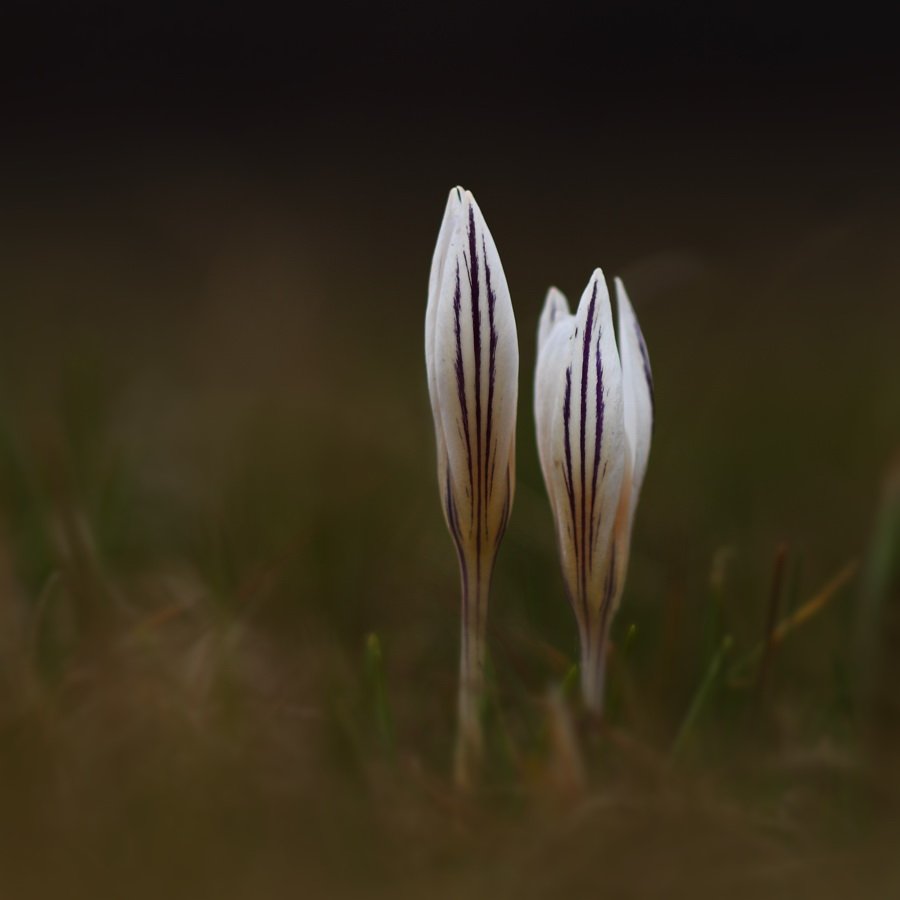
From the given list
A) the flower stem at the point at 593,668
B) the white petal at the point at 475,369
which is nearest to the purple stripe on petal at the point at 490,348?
the white petal at the point at 475,369

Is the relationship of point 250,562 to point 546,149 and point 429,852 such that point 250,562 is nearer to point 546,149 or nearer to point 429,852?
point 429,852

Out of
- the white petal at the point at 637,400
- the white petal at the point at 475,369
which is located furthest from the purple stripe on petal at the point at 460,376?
the white petal at the point at 637,400

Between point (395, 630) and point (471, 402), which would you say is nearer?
point (471, 402)

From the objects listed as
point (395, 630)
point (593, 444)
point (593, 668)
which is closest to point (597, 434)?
point (593, 444)

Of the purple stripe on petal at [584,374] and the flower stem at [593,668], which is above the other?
the purple stripe on petal at [584,374]

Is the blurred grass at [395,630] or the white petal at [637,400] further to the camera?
the white petal at [637,400]

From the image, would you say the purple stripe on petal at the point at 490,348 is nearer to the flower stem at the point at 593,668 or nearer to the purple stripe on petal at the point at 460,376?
the purple stripe on petal at the point at 460,376

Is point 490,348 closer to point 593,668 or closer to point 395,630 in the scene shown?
point 593,668

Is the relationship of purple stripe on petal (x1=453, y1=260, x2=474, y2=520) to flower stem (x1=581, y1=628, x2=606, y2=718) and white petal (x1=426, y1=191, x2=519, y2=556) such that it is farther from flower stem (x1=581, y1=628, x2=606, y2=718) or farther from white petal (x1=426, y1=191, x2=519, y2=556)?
flower stem (x1=581, y1=628, x2=606, y2=718)
